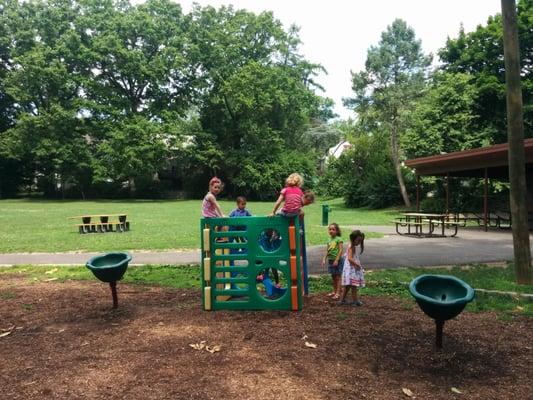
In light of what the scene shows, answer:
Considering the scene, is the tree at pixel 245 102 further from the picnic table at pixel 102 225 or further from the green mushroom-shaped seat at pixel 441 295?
the green mushroom-shaped seat at pixel 441 295

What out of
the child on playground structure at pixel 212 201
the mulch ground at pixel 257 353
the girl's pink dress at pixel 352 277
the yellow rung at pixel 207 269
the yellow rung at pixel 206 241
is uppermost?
the child on playground structure at pixel 212 201

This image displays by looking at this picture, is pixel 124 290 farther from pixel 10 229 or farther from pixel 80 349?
pixel 10 229

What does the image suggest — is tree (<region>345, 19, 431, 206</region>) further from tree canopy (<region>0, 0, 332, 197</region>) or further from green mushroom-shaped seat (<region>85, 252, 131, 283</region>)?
green mushroom-shaped seat (<region>85, 252, 131, 283</region>)

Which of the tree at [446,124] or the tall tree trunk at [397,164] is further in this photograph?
the tall tree trunk at [397,164]

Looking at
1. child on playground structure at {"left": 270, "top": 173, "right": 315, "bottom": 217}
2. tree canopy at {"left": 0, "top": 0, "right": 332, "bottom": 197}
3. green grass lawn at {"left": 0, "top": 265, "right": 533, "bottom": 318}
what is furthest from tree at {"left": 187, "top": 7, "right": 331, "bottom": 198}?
child on playground structure at {"left": 270, "top": 173, "right": 315, "bottom": 217}

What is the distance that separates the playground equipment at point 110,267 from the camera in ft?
19.2

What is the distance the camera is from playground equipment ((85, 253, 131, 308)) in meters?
5.85

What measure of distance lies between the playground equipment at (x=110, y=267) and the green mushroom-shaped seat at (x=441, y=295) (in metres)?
3.39

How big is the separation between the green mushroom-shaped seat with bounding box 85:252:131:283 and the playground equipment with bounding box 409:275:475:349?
3392mm

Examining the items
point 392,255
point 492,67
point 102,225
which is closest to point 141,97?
point 492,67

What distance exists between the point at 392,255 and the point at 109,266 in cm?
701

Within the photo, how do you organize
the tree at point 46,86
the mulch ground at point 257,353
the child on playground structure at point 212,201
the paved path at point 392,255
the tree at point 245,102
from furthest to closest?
the tree at point 245,102 < the tree at point 46,86 < the paved path at point 392,255 < the child on playground structure at point 212,201 < the mulch ground at point 257,353

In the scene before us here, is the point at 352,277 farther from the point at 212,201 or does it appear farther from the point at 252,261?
the point at 212,201

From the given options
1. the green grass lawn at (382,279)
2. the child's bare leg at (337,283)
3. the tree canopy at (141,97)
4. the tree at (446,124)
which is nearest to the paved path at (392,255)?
the green grass lawn at (382,279)
